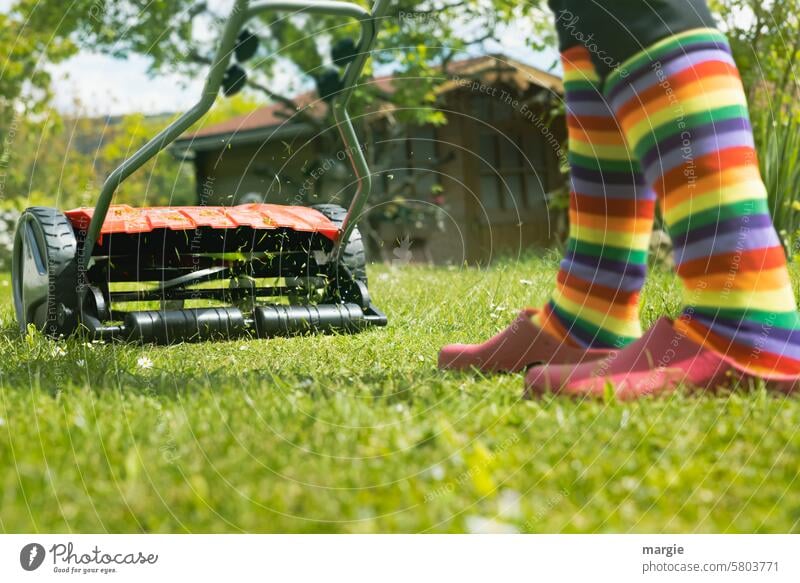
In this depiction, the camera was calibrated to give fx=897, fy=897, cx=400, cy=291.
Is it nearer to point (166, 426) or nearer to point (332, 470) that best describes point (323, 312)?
point (166, 426)

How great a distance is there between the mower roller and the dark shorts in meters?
0.68

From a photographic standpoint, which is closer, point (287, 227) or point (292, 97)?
point (287, 227)

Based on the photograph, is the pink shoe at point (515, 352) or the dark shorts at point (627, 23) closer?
the dark shorts at point (627, 23)

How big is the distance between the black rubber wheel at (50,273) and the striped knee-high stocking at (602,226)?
4.33 feet

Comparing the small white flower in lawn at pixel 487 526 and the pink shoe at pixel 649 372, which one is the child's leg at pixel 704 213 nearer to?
the pink shoe at pixel 649 372

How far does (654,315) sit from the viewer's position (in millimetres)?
2127

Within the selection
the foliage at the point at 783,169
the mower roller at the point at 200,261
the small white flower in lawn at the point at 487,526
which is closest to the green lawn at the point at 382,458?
the small white flower in lawn at the point at 487,526

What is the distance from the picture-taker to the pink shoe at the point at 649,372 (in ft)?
4.25

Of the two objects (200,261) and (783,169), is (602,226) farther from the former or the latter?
(783,169)

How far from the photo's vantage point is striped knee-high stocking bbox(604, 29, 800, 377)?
1.27m

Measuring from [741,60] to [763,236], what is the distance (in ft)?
10.6

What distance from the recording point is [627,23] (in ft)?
4.31

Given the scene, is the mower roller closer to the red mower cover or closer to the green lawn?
the red mower cover
